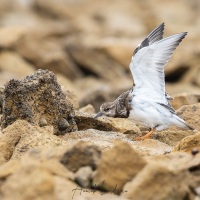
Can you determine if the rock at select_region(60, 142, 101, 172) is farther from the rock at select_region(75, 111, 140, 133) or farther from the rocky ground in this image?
the rock at select_region(75, 111, 140, 133)

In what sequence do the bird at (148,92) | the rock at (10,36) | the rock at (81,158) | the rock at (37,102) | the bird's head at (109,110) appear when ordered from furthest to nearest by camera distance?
the rock at (10,36) < the bird's head at (109,110) < the bird at (148,92) < the rock at (37,102) < the rock at (81,158)

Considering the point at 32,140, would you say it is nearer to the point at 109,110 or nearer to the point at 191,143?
the point at 191,143

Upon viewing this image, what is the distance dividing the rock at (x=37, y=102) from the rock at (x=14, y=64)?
11.5 metres

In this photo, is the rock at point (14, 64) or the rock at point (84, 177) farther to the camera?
the rock at point (14, 64)

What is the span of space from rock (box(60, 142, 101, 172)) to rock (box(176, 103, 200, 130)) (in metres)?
3.51

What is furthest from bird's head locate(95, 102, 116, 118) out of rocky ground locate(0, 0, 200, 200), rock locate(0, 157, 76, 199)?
rock locate(0, 157, 76, 199)

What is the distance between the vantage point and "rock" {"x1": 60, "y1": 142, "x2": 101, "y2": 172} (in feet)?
25.3

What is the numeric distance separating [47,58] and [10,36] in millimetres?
1525

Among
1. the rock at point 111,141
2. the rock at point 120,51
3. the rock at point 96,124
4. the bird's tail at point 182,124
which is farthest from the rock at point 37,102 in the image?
the rock at point 120,51

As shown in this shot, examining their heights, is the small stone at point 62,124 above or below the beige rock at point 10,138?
above

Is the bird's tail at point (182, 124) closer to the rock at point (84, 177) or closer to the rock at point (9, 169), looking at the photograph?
the rock at point (84, 177)

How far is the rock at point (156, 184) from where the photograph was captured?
7.13 m

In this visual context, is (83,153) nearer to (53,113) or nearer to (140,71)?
(53,113)

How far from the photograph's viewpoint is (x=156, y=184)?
23.5 ft
